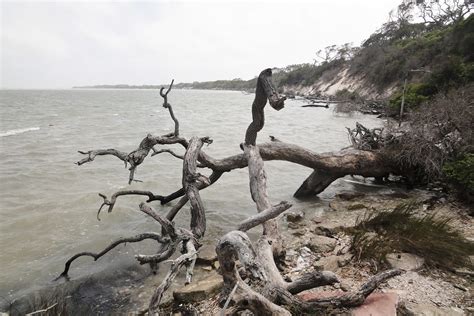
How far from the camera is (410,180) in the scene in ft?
26.2

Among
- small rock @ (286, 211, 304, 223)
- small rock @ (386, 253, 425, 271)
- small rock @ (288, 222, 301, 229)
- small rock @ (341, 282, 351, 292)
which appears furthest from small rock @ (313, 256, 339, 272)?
small rock @ (286, 211, 304, 223)

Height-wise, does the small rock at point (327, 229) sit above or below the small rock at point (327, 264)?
below

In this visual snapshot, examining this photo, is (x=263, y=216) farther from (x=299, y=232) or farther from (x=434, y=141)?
(x=434, y=141)

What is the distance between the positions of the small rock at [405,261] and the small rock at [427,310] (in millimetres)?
708

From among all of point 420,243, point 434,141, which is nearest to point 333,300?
point 420,243

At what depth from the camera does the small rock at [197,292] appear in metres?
3.97

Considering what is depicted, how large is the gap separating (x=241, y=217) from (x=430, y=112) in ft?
17.8

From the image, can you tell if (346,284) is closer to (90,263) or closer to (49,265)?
(90,263)

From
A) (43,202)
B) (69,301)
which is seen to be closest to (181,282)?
(69,301)

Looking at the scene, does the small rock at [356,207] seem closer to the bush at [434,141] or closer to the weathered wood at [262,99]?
the bush at [434,141]

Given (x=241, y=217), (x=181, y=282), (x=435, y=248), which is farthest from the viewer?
(x=241, y=217)

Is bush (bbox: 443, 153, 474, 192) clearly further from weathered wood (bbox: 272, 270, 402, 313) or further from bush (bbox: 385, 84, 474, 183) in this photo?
weathered wood (bbox: 272, 270, 402, 313)

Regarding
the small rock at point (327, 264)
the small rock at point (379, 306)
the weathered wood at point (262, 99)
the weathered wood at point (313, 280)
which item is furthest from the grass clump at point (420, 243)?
the weathered wood at point (262, 99)

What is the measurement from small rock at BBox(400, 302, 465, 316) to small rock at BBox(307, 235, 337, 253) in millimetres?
1963
